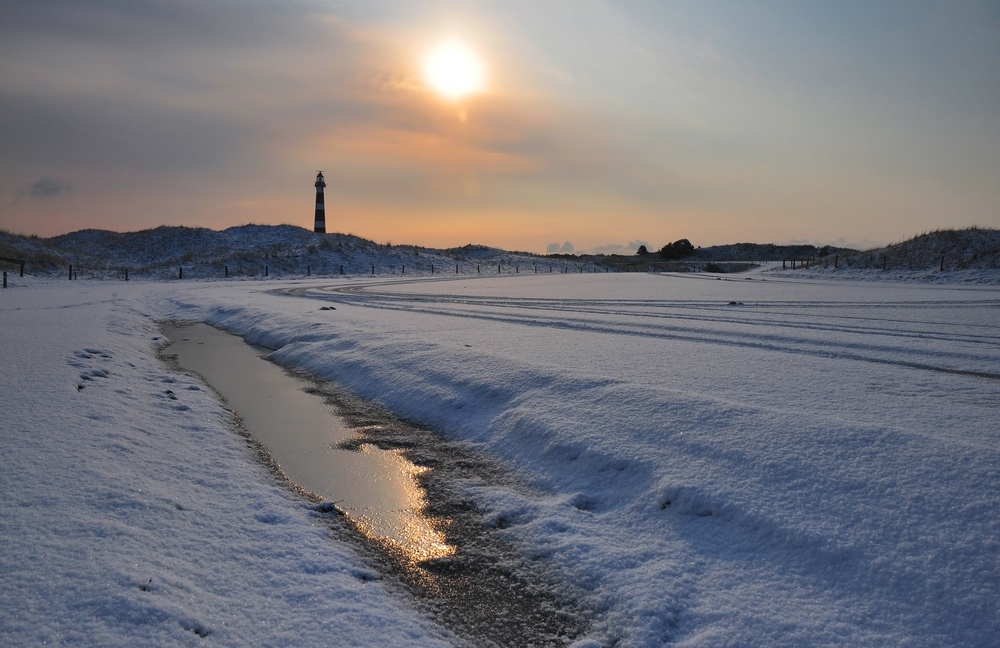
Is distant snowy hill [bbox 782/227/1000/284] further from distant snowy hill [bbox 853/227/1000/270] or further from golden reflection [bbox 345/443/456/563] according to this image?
golden reflection [bbox 345/443/456/563]

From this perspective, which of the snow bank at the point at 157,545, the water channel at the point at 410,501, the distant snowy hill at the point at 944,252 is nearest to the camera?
the snow bank at the point at 157,545

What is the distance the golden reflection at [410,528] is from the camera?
462cm

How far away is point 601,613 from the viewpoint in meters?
3.78

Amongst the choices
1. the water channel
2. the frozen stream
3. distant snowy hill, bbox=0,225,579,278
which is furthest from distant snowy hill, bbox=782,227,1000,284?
the frozen stream

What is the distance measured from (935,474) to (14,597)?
6.18m

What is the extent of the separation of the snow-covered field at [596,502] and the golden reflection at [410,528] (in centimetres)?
40

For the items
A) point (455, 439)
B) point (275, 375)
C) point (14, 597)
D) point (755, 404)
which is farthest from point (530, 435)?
point (275, 375)

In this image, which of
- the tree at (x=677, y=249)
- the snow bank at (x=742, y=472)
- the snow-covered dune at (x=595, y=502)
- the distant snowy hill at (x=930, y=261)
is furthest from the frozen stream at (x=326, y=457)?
the tree at (x=677, y=249)

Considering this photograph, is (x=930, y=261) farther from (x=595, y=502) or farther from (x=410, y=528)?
(x=410, y=528)

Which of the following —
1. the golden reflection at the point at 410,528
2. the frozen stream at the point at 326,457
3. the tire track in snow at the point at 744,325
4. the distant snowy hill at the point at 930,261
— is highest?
the distant snowy hill at the point at 930,261

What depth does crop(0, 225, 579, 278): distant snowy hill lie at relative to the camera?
54.0 m

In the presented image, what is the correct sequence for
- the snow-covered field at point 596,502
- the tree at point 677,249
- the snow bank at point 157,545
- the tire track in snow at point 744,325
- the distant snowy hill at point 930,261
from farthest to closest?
the tree at point 677,249 → the distant snowy hill at point 930,261 → the tire track in snow at point 744,325 → the snow-covered field at point 596,502 → the snow bank at point 157,545

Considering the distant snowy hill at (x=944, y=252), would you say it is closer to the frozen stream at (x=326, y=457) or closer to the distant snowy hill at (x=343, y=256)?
the distant snowy hill at (x=343, y=256)

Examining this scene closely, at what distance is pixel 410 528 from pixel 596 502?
1.61m
